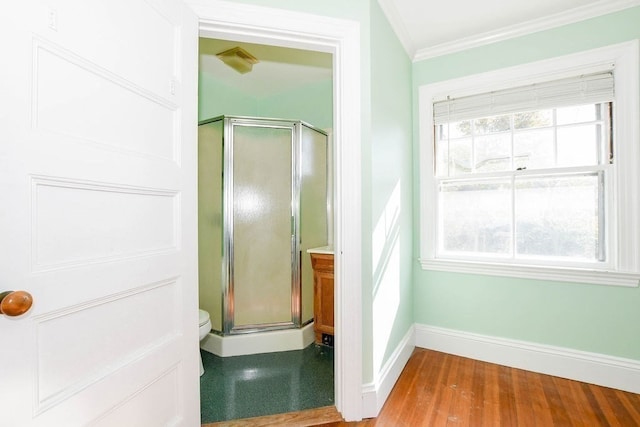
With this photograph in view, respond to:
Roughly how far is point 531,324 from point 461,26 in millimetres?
2217

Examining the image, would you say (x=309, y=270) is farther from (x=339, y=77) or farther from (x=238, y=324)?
(x=339, y=77)

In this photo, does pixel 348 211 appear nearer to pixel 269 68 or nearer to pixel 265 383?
pixel 265 383

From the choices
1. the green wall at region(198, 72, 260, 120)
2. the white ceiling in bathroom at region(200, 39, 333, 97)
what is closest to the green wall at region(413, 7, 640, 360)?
the white ceiling in bathroom at region(200, 39, 333, 97)

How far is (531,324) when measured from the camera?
223 centimetres

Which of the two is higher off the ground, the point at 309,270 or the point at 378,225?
the point at 378,225

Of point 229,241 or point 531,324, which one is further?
point 229,241

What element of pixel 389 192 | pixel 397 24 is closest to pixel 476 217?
pixel 389 192

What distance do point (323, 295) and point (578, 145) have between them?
7.09 feet

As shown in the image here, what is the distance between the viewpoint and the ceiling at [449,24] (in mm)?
2010

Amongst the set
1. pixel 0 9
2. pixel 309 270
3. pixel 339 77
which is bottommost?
pixel 309 270

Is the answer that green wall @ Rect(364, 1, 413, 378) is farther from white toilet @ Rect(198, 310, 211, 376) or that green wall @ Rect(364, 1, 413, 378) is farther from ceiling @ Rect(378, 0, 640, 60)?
white toilet @ Rect(198, 310, 211, 376)

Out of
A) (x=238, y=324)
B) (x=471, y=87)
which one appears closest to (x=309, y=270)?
(x=238, y=324)

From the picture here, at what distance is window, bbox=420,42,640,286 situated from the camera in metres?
1.99

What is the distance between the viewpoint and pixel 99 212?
0.95 meters
